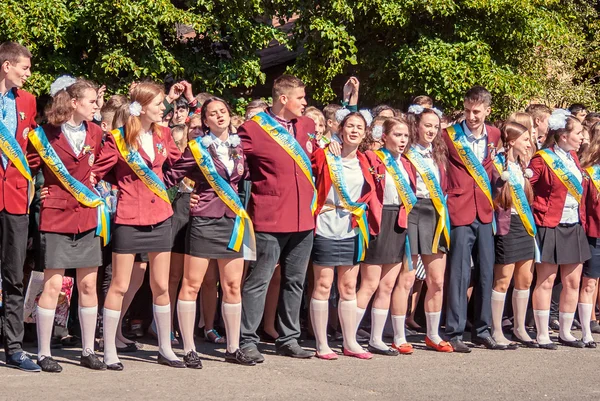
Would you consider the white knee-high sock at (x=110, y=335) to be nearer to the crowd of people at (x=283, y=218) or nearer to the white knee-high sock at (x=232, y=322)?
the crowd of people at (x=283, y=218)

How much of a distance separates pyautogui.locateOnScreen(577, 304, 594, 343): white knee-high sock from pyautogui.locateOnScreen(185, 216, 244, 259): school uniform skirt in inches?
122

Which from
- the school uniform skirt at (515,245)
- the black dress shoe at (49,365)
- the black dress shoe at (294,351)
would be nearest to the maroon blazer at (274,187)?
the black dress shoe at (294,351)

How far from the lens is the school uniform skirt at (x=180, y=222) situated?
8227mm

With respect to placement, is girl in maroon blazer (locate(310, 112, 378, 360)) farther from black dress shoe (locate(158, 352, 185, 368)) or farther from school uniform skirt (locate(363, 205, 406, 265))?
black dress shoe (locate(158, 352, 185, 368))

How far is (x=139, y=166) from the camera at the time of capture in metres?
7.38

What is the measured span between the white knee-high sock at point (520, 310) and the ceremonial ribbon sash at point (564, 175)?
871 mm

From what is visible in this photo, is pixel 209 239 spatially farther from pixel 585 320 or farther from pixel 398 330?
pixel 585 320

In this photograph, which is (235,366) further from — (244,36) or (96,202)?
(244,36)

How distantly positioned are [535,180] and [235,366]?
2943mm

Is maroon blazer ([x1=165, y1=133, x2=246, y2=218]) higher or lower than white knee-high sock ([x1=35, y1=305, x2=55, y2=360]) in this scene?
higher

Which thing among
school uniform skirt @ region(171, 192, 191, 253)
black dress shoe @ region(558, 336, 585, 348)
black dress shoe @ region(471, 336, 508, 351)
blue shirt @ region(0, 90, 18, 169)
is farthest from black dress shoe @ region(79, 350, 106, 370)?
black dress shoe @ region(558, 336, 585, 348)

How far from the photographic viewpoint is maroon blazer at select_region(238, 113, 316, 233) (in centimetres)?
778

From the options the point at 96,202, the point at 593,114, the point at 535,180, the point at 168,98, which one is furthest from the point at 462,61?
the point at 96,202

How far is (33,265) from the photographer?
8195mm
